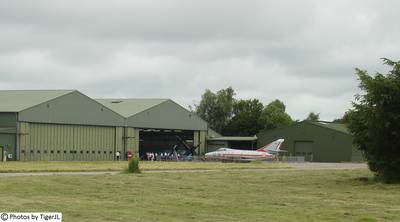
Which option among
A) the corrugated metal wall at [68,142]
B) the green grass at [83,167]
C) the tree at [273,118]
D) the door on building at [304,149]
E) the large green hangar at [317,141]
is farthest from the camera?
the tree at [273,118]

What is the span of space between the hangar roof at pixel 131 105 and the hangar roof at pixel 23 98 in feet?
38.9

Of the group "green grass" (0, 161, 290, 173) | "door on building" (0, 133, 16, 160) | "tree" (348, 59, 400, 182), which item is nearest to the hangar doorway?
"door on building" (0, 133, 16, 160)

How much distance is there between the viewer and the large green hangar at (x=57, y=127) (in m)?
76.8

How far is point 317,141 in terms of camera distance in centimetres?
10300

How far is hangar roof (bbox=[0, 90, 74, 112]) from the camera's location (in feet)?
261

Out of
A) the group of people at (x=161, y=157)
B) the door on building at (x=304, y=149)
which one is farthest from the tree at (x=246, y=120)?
the group of people at (x=161, y=157)

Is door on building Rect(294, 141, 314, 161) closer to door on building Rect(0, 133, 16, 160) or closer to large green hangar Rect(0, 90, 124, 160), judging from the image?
large green hangar Rect(0, 90, 124, 160)

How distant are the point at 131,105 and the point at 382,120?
6991 centimetres

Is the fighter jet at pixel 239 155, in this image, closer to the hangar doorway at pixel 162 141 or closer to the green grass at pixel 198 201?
the hangar doorway at pixel 162 141

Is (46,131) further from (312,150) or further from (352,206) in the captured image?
(352,206)

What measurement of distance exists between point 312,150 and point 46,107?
43372mm

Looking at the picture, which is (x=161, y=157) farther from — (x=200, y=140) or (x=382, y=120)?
(x=382, y=120)

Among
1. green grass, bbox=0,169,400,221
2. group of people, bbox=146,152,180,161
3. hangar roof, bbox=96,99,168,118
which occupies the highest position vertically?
hangar roof, bbox=96,99,168,118

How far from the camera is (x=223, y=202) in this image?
20719mm
